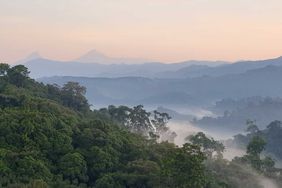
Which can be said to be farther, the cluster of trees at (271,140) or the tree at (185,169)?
the cluster of trees at (271,140)

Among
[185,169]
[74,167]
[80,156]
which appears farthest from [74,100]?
[185,169]

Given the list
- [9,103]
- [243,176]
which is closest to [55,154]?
[9,103]

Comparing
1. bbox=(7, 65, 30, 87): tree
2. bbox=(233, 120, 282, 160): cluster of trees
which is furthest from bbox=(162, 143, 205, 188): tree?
bbox=(233, 120, 282, 160): cluster of trees

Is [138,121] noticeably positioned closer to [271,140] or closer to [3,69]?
[3,69]

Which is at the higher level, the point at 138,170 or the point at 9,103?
the point at 9,103

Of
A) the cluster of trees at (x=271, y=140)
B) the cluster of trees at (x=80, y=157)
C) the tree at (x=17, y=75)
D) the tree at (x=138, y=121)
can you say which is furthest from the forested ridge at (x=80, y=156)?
the cluster of trees at (x=271, y=140)

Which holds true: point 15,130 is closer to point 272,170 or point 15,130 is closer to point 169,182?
point 169,182

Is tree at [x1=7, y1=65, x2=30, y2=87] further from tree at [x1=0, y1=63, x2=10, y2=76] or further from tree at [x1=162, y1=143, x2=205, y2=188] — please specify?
tree at [x1=162, y1=143, x2=205, y2=188]

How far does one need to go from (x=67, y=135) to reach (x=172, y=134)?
121 ft

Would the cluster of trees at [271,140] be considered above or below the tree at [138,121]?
below

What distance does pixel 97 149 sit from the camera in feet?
69.5

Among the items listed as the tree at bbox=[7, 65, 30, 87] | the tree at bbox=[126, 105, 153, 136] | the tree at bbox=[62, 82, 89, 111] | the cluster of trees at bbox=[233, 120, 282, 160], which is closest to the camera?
the tree at bbox=[7, 65, 30, 87]

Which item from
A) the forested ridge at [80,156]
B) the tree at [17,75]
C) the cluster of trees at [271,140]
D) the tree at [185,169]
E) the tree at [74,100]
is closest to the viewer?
the tree at [185,169]

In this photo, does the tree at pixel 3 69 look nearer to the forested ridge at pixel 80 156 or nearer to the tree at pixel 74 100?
the tree at pixel 74 100
